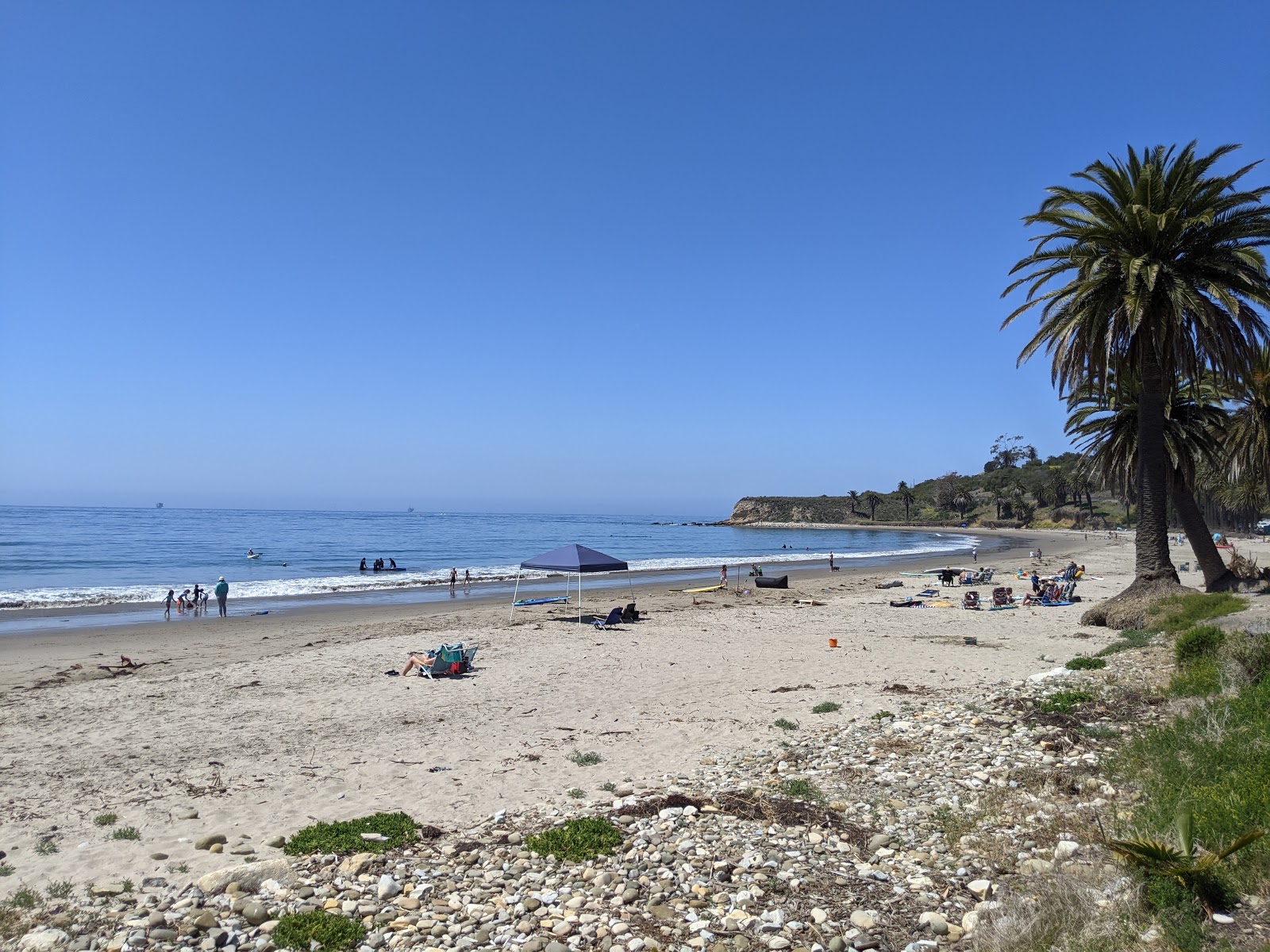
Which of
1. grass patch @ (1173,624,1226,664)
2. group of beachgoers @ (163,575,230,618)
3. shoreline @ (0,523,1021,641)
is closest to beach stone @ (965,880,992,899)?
grass patch @ (1173,624,1226,664)

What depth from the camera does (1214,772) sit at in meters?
6.05

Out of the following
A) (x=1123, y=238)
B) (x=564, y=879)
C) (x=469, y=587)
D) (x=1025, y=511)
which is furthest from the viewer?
(x=1025, y=511)

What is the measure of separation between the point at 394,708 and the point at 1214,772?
1097 cm

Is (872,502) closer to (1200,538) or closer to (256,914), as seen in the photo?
A: (1200,538)

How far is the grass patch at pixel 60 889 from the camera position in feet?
19.1

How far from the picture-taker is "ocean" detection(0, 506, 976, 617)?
39.3m

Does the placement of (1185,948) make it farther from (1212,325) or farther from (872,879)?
(1212,325)

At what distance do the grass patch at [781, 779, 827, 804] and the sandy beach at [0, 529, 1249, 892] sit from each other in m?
1.74

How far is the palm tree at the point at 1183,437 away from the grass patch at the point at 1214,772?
14528 mm

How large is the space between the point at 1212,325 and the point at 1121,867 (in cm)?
1610

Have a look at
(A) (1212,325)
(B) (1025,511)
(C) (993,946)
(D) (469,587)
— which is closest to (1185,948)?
(C) (993,946)

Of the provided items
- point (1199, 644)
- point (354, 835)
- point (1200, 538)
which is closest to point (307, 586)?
point (354, 835)

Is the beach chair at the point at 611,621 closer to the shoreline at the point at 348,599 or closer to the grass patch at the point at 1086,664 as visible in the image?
the shoreline at the point at 348,599

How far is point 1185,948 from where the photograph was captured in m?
3.96
